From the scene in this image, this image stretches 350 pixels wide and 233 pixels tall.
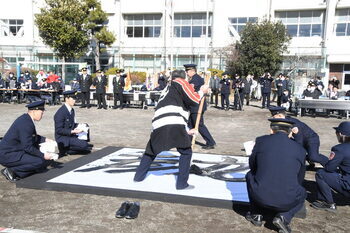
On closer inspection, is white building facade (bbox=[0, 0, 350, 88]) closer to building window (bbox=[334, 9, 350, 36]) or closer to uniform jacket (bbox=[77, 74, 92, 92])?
building window (bbox=[334, 9, 350, 36])

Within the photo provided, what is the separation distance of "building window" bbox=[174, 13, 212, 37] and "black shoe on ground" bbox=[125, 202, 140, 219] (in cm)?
2889

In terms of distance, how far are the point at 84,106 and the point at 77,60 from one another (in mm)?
18777

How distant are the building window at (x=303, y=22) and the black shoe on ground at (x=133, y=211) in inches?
1133

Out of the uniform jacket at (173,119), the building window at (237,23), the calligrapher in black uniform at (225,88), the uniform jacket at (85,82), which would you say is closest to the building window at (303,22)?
the building window at (237,23)

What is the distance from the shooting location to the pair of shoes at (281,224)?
11.6 feet

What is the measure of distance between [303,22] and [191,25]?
1023cm

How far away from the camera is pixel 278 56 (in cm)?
2545

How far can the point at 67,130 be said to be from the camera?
22.0 ft

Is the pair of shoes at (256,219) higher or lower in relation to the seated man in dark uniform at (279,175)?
lower

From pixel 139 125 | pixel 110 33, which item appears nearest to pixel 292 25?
pixel 110 33

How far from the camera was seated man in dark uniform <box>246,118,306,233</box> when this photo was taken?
11.5 feet

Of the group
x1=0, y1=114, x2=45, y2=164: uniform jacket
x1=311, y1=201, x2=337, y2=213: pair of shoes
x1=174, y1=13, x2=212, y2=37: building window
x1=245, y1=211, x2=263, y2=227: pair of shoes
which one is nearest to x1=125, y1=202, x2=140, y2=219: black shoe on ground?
x1=245, y1=211, x2=263, y2=227: pair of shoes

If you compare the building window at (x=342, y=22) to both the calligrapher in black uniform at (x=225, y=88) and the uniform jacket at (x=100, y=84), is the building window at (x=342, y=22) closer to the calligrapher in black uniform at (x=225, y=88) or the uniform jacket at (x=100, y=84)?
the calligrapher in black uniform at (x=225, y=88)

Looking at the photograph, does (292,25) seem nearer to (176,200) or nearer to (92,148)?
(92,148)
